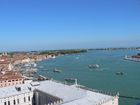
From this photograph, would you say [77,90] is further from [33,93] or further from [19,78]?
[19,78]

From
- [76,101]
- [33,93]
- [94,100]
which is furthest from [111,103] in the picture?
[33,93]

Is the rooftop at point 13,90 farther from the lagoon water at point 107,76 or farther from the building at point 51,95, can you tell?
the lagoon water at point 107,76

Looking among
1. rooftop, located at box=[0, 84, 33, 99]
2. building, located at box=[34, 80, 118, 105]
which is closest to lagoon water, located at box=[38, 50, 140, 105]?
building, located at box=[34, 80, 118, 105]

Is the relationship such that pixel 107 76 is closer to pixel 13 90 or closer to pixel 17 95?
pixel 13 90

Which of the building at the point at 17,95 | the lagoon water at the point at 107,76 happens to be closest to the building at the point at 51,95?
the building at the point at 17,95

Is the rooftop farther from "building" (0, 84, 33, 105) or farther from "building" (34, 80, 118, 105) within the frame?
"building" (34, 80, 118, 105)
